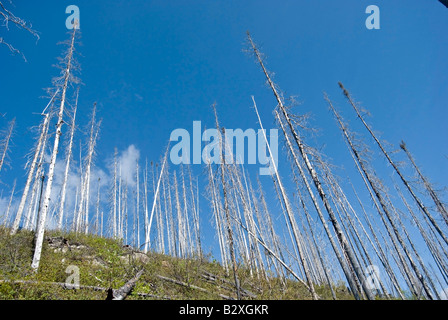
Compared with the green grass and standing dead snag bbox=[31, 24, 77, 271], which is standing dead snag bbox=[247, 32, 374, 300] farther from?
standing dead snag bbox=[31, 24, 77, 271]

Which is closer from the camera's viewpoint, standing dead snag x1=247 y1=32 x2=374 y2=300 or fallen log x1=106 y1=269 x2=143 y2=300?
fallen log x1=106 y1=269 x2=143 y2=300

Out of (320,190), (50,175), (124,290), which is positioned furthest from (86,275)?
(320,190)

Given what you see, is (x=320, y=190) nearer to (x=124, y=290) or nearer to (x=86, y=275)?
(x=124, y=290)

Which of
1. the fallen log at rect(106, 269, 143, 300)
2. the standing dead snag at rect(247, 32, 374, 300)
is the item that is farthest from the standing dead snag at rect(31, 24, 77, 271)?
the standing dead snag at rect(247, 32, 374, 300)

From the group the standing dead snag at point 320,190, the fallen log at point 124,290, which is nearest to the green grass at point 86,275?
the fallen log at point 124,290

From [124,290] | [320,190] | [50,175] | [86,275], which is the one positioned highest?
[50,175]

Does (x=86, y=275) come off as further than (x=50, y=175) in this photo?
No

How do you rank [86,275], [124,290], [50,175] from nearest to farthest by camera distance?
1. [124,290]
2. [86,275]
3. [50,175]

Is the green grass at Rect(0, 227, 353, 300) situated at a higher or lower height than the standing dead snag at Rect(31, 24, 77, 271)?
lower
